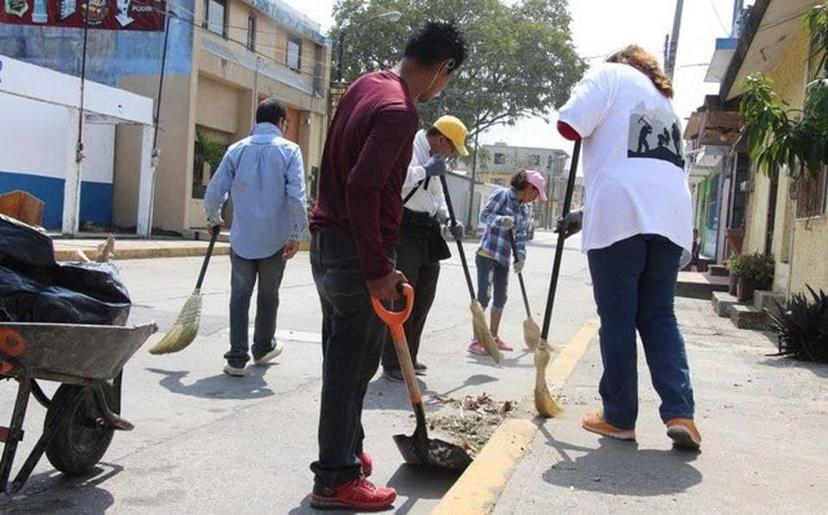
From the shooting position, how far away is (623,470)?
3.51 meters

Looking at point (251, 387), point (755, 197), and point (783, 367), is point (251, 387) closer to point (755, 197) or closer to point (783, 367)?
point (783, 367)

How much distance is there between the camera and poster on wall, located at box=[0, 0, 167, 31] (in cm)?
2323

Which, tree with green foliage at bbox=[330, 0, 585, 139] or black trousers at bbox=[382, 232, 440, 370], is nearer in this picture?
black trousers at bbox=[382, 232, 440, 370]

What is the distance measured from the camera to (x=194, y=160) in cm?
2498

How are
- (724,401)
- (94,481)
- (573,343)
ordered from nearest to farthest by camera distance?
(94,481)
(724,401)
(573,343)

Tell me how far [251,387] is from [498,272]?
2882 mm

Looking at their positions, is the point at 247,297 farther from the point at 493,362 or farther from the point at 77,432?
the point at 77,432

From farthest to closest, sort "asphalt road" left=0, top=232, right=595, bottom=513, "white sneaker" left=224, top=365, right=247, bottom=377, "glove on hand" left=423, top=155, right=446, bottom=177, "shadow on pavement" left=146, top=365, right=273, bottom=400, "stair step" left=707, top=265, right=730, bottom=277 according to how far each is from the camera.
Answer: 1. "stair step" left=707, top=265, right=730, bottom=277
2. "white sneaker" left=224, top=365, right=247, bottom=377
3. "glove on hand" left=423, top=155, right=446, bottom=177
4. "shadow on pavement" left=146, top=365, right=273, bottom=400
5. "asphalt road" left=0, top=232, right=595, bottom=513

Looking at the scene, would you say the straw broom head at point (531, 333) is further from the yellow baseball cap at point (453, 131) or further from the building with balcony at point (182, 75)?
the building with balcony at point (182, 75)

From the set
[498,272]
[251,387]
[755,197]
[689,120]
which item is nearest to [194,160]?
[689,120]

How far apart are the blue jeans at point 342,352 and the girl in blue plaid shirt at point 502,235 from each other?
4246 mm

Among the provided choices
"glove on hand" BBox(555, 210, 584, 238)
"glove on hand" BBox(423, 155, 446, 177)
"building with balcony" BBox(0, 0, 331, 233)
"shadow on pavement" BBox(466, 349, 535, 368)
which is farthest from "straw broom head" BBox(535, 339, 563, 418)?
"building with balcony" BBox(0, 0, 331, 233)

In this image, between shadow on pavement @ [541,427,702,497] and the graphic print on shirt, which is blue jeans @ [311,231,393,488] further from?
the graphic print on shirt

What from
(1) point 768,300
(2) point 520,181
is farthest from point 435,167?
(1) point 768,300
